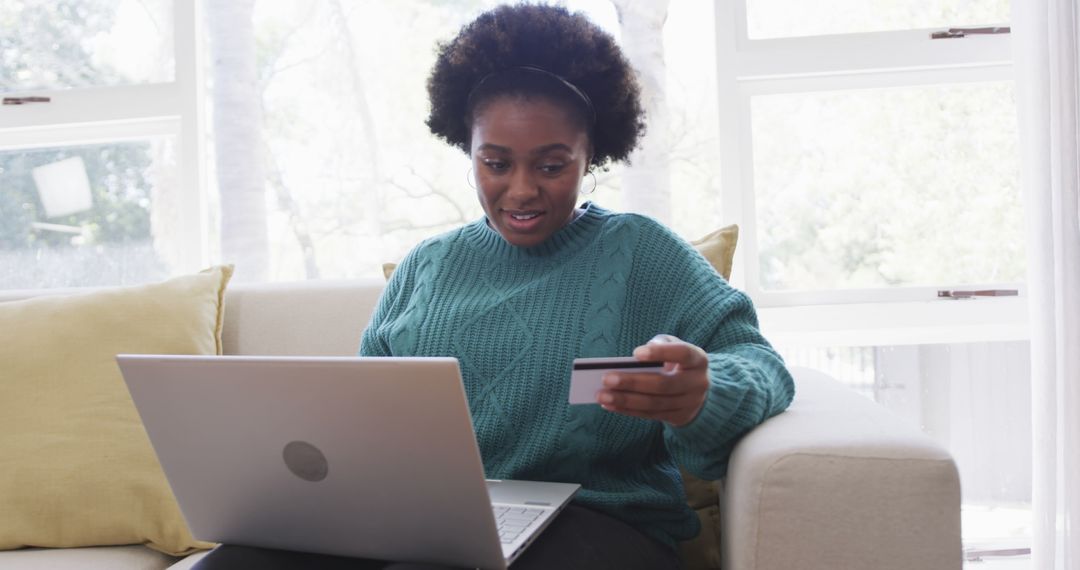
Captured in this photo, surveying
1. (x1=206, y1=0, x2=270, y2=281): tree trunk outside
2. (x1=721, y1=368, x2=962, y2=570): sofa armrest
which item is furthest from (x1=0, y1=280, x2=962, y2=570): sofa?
(x1=206, y1=0, x2=270, y2=281): tree trunk outside

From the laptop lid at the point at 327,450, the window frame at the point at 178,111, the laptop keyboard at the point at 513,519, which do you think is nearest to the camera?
the laptop lid at the point at 327,450

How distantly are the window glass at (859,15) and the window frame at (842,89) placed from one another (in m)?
0.04

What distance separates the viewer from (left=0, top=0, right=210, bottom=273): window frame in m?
2.38

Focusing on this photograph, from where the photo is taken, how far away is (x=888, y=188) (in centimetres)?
217

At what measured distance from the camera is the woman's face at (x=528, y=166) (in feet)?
4.26

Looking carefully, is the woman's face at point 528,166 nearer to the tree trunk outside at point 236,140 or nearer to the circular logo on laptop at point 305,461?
the circular logo on laptop at point 305,461

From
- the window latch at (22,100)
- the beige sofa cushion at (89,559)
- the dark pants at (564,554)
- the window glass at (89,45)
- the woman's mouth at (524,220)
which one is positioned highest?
the window glass at (89,45)

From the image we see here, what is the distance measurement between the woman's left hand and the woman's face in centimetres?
40

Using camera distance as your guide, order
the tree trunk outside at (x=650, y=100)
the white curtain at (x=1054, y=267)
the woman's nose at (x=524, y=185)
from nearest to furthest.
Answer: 1. the woman's nose at (x=524, y=185)
2. the white curtain at (x=1054, y=267)
3. the tree trunk outside at (x=650, y=100)

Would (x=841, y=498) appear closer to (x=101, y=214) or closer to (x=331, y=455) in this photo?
(x=331, y=455)

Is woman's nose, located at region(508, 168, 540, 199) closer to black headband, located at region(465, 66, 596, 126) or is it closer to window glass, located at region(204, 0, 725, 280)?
black headband, located at region(465, 66, 596, 126)

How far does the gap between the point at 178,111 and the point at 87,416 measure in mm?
1128

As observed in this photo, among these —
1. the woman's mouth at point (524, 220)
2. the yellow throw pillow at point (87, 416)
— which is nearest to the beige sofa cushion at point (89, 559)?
the yellow throw pillow at point (87, 416)

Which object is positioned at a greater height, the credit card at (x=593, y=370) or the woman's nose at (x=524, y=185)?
the woman's nose at (x=524, y=185)
